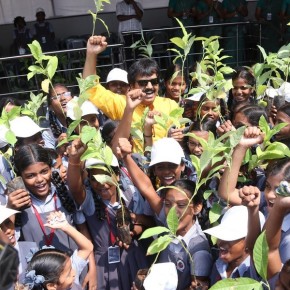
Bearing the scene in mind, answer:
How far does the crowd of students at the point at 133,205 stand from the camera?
178cm

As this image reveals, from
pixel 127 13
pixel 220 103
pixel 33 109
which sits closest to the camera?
pixel 33 109

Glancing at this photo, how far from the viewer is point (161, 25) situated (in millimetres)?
6852

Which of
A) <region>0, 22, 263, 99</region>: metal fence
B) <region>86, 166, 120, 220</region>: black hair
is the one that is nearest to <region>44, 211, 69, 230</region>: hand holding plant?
<region>86, 166, 120, 220</region>: black hair

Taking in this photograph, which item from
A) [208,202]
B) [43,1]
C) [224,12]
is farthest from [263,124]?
[43,1]

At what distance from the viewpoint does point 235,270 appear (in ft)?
5.82

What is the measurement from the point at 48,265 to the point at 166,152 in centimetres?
76

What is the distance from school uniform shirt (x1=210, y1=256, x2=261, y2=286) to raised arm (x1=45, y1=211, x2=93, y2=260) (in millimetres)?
574

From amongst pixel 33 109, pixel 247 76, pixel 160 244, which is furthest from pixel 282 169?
pixel 33 109

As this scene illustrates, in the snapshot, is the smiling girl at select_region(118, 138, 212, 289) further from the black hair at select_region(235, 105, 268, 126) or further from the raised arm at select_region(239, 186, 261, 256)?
the black hair at select_region(235, 105, 268, 126)

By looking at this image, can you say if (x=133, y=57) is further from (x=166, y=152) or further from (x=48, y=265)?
(x=48, y=265)

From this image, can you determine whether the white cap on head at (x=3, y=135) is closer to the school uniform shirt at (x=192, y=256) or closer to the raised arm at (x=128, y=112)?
the raised arm at (x=128, y=112)

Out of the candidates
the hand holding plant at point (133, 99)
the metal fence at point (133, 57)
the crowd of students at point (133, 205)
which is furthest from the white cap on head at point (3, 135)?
the metal fence at point (133, 57)

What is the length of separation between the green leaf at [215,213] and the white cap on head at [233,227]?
0.09 meters

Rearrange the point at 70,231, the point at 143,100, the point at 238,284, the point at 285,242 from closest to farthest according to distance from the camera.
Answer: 1. the point at 238,284
2. the point at 285,242
3. the point at 70,231
4. the point at 143,100
